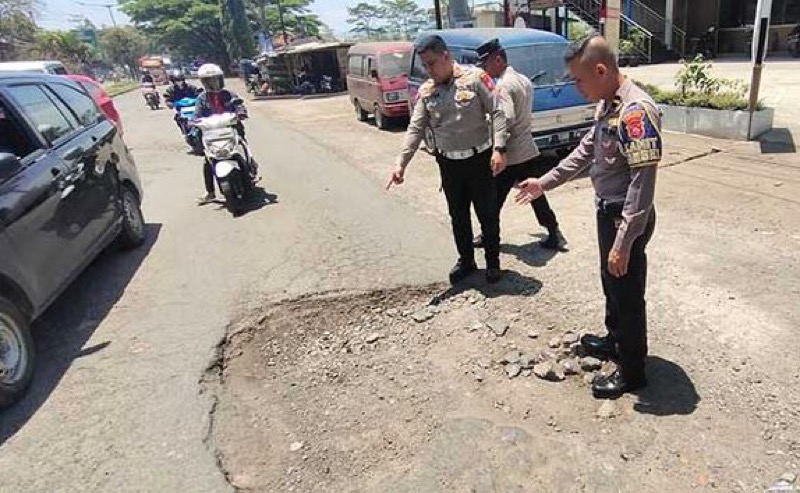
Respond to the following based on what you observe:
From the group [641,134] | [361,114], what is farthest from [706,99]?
[361,114]

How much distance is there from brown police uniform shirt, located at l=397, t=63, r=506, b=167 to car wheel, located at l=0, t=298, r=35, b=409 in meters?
2.85

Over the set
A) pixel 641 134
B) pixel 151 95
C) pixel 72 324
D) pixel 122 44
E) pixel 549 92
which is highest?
pixel 122 44

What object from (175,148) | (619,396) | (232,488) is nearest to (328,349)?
(232,488)

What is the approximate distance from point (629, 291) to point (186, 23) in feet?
223

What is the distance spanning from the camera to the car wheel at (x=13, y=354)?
3.20m

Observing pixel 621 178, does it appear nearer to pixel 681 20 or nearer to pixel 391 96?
pixel 391 96

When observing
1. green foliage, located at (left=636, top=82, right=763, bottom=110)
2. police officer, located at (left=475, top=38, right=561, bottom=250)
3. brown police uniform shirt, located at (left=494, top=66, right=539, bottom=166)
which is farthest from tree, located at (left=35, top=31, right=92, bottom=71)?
brown police uniform shirt, located at (left=494, top=66, right=539, bottom=166)

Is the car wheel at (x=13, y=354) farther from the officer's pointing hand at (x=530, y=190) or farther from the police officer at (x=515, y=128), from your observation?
the police officer at (x=515, y=128)

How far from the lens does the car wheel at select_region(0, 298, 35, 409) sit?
320cm

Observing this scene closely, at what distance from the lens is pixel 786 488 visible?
Answer: 2.27 m

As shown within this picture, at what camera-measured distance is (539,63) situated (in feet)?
25.3

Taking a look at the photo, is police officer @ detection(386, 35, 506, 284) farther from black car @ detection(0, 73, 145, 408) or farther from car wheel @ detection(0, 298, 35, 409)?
car wheel @ detection(0, 298, 35, 409)

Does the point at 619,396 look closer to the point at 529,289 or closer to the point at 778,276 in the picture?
the point at 529,289

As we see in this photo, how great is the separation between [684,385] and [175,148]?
12.4 meters
